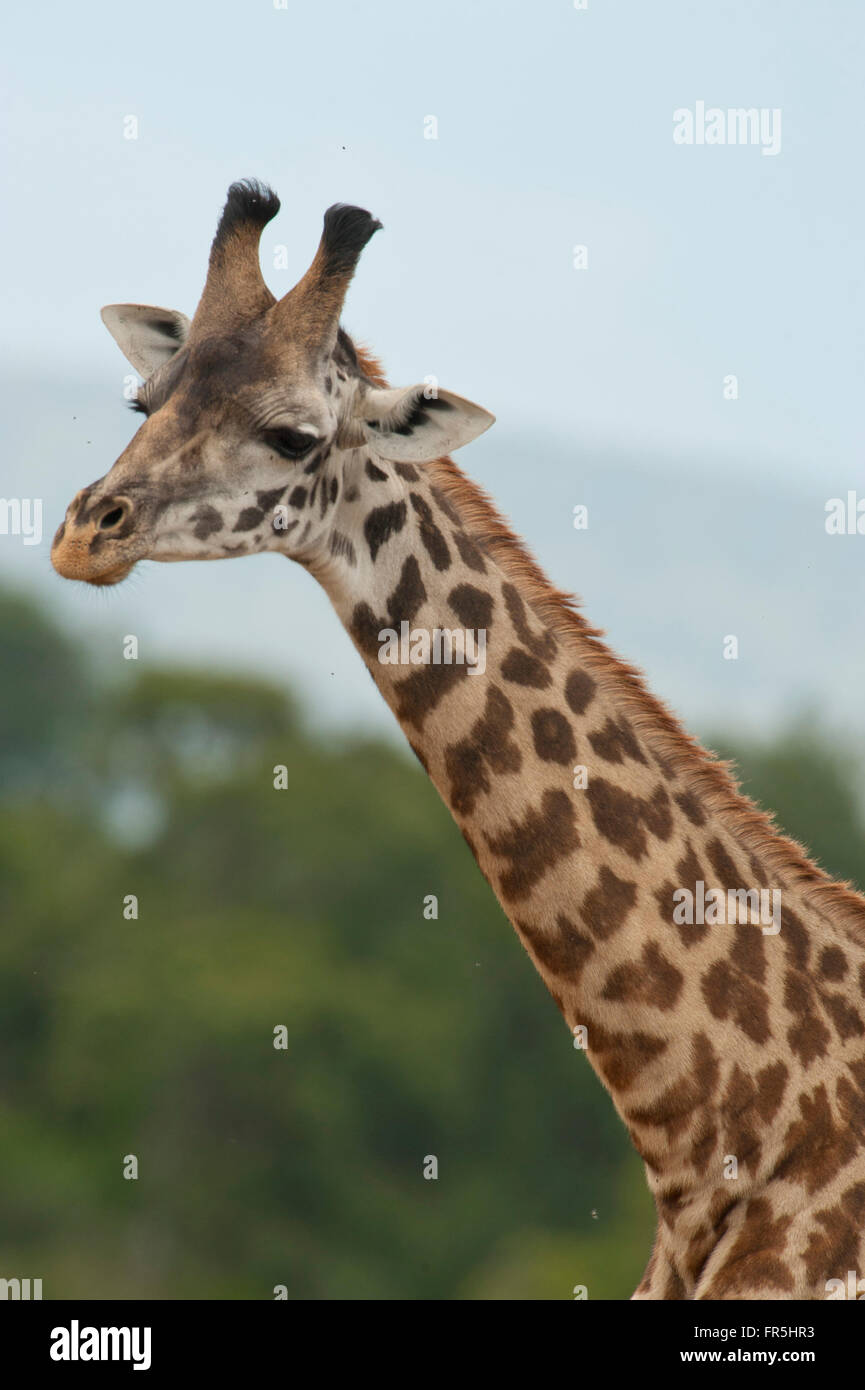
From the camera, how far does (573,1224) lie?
2987 inches

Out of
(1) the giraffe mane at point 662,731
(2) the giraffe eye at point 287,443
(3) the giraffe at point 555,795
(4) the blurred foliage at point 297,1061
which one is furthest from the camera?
(4) the blurred foliage at point 297,1061

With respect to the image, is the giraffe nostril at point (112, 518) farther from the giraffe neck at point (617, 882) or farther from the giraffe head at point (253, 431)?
the giraffe neck at point (617, 882)

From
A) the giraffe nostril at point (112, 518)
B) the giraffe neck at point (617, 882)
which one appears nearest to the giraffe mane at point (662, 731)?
the giraffe neck at point (617, 882)

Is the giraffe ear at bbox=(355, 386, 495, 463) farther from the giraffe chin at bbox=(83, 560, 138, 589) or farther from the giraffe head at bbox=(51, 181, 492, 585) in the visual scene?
the giraffe chin at bbox=(83, 560, 138, 589)

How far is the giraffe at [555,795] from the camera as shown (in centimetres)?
941

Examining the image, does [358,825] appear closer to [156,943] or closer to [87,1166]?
[156,943]

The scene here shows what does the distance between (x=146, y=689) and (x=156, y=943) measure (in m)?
24.1

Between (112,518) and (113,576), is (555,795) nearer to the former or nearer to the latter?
(113,576)

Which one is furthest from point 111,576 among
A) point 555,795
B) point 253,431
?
point 555,795

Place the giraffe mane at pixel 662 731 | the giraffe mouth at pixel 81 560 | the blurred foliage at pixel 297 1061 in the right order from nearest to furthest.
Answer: the giraffe mouth at pixel 81 560 → the giraffe mane at pixel 662 731 → the blurred foliage at pixel 297 1061

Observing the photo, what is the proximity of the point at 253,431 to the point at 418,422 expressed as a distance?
78 centimetres

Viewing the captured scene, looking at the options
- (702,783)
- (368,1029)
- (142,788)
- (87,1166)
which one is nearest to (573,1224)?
(368,1029)

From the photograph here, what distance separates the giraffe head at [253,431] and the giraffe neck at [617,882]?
0.24m

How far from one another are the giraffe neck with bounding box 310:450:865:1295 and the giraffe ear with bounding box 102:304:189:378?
147 cm
